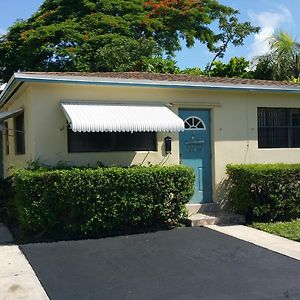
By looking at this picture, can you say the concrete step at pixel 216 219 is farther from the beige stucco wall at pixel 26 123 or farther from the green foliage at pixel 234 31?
the green foliage at pixel 234 31

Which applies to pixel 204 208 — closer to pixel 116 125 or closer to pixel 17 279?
pixel 116 125

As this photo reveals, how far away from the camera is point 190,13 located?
988 inches

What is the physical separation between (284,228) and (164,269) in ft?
12.2

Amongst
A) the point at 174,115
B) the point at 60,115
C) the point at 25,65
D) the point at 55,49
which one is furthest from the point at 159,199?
the point at 25,65

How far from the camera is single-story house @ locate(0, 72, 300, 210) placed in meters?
9.49

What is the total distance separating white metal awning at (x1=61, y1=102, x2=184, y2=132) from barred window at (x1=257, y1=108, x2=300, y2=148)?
2763 millimetres

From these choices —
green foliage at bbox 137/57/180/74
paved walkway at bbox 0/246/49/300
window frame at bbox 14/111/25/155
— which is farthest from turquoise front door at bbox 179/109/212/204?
green foliage at bbox 137/57/180/74

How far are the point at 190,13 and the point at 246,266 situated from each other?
20.6 m

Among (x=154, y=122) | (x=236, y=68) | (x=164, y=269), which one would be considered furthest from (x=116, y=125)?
(x=236, y=68)

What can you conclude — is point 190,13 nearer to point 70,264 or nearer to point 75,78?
point 75,78

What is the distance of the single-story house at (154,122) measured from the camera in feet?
31.1

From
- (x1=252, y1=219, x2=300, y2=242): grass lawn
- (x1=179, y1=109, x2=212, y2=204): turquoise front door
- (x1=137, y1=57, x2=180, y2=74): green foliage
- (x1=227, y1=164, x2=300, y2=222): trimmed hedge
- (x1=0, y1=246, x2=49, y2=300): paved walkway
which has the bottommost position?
(x1=0, y1=246, x2=49, y2=300): paved walkway

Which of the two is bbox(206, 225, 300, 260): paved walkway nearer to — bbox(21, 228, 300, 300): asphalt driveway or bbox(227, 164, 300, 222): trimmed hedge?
bbox(21, 228, 300, 300): asphalt driveway

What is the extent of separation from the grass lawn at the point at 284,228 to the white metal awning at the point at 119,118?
103 inches
